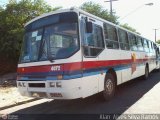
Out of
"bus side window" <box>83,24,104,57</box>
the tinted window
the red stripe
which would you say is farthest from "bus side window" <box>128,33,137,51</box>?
"bus side window" <box>83,24,104,57</box>

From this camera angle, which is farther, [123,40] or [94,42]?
[123,40]

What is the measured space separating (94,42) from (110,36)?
5.60 feet

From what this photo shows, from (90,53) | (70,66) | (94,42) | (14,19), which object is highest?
(14,19)

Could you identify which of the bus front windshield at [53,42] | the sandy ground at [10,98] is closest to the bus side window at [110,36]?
the bus front windshield at [53,42]

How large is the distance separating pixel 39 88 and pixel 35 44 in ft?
4.53

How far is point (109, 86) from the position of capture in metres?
9.78

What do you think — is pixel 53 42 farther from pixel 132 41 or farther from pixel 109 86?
pixel 132 41

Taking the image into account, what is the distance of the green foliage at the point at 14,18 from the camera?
69.1ft

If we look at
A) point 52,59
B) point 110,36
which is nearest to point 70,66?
point 52,59

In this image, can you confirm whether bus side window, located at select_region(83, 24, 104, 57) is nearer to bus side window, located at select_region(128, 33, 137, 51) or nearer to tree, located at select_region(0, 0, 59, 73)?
bus side window, located at select_region(128, 33, 137, 51)

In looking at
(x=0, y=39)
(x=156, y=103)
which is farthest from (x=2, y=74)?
(x=156, y=103)

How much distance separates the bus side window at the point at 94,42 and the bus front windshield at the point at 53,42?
486 mm

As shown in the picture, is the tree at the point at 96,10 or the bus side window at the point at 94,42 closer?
the bus side window at the point at 94,42

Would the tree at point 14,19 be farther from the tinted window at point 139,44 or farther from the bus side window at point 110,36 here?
the bus side window at point 110,36
